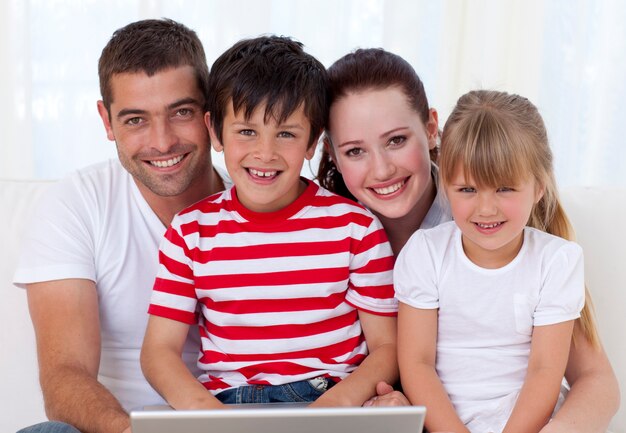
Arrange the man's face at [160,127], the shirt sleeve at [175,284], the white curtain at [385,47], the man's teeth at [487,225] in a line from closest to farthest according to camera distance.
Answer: the man's teeth at [487,225] → the shirt sleeve at [175,284] → the man's face at [160,127] → the white curtain at [385,47]

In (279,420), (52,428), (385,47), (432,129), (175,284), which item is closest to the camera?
(279,420)

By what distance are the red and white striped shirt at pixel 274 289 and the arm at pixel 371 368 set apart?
0.03 metres

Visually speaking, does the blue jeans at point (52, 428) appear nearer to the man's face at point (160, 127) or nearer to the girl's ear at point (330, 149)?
the man's face at point (160, 127)

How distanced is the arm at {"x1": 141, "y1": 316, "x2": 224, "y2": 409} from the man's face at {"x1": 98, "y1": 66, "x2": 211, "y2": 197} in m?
0.32

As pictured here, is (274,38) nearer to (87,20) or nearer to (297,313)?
(297,313)

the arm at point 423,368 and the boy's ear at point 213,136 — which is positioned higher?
the boy's ear at point 213,136

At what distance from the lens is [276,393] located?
176cm

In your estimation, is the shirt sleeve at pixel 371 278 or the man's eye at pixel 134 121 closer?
the shirt sleeve at pixel 371 278

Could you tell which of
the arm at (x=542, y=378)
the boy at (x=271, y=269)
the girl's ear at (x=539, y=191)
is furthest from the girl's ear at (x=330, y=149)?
the arm at (x=542, y=378)

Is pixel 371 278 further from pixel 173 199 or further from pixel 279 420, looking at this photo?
pixel 279 420

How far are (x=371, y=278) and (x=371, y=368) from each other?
183 mm

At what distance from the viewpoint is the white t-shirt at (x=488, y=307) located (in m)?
1.70

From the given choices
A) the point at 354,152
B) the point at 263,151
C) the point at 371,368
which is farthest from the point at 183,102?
the point at 371,368

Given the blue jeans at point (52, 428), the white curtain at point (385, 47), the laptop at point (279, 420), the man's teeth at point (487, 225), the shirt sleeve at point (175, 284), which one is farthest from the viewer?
the white curtain at point (385, 47)
